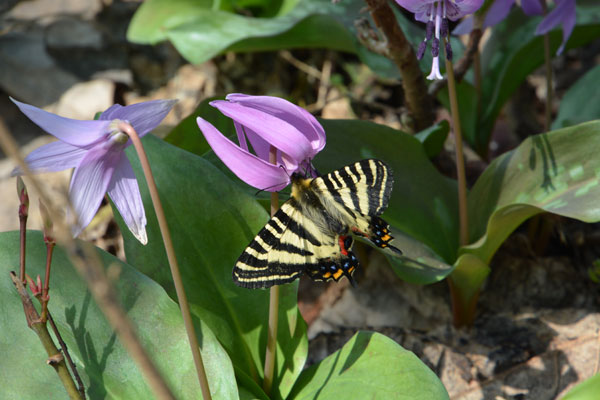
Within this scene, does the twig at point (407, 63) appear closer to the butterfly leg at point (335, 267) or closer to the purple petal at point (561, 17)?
the purple petal at point (561, 17)

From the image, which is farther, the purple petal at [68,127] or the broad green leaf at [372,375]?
the broad green leaf at [372,375]

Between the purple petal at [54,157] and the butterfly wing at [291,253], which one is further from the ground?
the purple petal at [54,157]

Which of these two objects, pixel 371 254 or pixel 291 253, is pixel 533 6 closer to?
pixel 371 254

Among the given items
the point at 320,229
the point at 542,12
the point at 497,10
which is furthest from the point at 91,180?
the point at 542,12

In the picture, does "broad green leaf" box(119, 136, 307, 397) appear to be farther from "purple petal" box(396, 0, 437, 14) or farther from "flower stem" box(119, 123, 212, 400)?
"purple petal" box(396, 0, 437, 14)

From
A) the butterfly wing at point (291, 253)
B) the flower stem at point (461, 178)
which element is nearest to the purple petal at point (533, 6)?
the flower stem at point (461, 178)

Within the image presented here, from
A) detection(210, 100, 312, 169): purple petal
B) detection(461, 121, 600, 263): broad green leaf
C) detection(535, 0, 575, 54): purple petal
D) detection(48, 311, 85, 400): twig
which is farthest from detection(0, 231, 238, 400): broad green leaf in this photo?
detection(535, 0, 575, 54): purple petal
